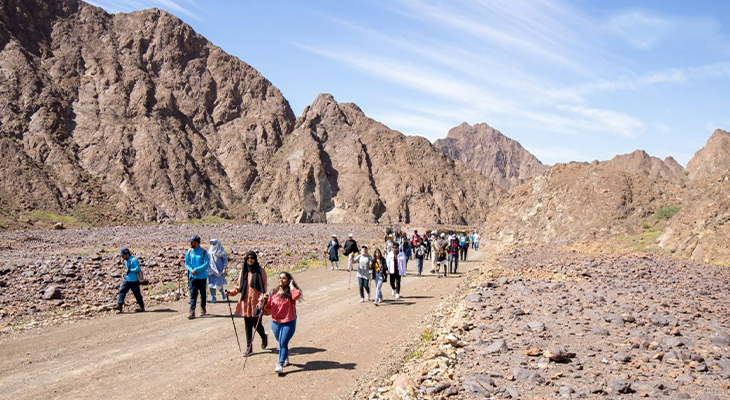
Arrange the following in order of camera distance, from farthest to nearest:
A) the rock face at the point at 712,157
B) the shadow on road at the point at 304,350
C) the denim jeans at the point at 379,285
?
1. the rock face at the point at 712,157
2. the denim jeans at the point at 379,285
3. the shadow on road at the point at 304,350

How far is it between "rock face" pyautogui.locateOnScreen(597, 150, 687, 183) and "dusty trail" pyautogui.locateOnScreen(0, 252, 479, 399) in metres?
154

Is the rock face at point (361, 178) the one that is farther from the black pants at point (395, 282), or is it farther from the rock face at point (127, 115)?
the black pants at point (395, 282)

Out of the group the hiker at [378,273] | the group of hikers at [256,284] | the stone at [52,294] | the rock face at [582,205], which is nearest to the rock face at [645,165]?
the rock face at [582,205]

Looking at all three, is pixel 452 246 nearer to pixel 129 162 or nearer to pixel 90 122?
pixel 129 162


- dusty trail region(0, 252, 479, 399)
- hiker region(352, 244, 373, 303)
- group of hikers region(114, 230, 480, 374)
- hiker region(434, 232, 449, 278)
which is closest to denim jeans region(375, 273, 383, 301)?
group of hikers region(114, 230, 480, 374)

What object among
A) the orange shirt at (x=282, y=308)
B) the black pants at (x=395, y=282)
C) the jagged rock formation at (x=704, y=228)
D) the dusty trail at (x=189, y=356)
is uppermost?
the jagged rock formation at (x=704, y=228)

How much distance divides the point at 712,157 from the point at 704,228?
110 m

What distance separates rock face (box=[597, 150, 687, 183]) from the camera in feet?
494

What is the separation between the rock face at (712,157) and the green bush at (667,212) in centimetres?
8470

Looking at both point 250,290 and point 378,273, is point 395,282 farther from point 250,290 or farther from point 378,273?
point 250,290

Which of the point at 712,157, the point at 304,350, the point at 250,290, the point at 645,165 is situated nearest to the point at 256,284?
the point at 250,290

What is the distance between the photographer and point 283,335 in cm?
831

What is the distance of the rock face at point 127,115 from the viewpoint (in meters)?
85.2

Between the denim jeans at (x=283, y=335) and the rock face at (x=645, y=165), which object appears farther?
the rock face at (x=645, y=165)
